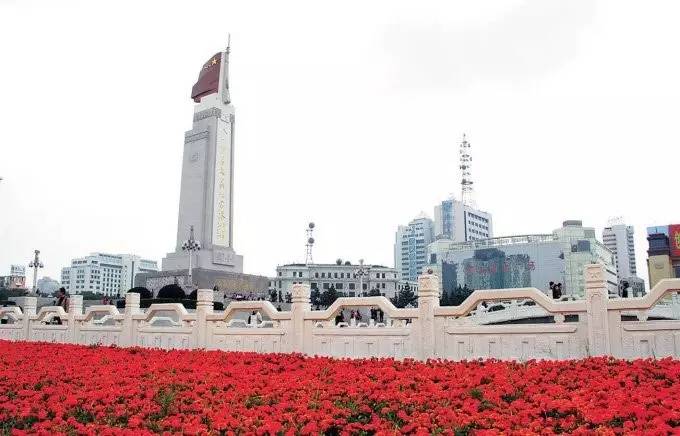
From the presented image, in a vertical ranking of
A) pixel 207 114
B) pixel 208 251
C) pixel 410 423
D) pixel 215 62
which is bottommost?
pixel 410 423

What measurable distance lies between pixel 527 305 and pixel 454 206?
296 ft

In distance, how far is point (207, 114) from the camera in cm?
4834

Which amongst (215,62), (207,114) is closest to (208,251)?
(207,114)

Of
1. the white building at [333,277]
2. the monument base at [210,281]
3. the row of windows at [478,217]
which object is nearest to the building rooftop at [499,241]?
the white building at [333,277]

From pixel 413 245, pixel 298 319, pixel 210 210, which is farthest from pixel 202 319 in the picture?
pixel 413 245

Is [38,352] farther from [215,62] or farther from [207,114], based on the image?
[215,62]

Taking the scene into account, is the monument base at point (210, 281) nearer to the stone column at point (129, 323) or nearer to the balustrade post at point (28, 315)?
Result: the balustrade post at point (28, 315)

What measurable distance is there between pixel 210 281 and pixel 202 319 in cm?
3361

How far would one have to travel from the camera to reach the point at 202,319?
38.3 ft

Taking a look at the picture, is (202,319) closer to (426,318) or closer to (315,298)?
(426,318)

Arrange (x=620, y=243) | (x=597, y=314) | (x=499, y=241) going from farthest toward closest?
(x=620, y=243) < (x=499, y=241) < (x=597, y=314)

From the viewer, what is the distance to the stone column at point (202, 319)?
38.0 ft

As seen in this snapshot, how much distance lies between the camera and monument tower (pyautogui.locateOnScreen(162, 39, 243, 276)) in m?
45.7

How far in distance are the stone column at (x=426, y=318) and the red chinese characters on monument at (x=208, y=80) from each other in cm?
4354
